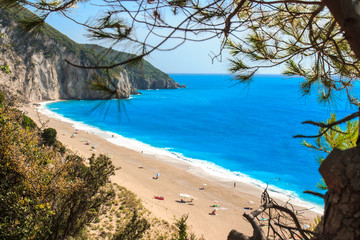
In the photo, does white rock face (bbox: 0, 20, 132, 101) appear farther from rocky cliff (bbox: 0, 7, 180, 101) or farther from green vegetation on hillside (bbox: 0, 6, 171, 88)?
green vegetation on hillside (bbox: 0, 6, 171, 88)

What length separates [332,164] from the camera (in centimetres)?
128

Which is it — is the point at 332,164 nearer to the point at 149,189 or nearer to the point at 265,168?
the point at 149,189

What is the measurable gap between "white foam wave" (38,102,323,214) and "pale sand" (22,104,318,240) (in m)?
0.97

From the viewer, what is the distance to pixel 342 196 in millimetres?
1225

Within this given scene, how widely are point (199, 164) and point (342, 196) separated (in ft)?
81.9

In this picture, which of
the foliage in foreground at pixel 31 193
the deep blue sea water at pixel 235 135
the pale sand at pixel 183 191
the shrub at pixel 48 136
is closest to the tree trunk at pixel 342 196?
the foliage in foreground at pixel 31 193

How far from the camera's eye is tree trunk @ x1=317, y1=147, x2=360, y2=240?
3.87 feet

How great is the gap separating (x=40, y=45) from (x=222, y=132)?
3963cm

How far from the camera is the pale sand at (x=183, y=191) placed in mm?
14008

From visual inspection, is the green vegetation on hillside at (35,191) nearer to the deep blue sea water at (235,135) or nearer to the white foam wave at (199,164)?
the deep blue sea water at (235,135)

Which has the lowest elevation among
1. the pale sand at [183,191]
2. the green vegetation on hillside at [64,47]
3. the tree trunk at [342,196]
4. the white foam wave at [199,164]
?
the pale sand at [183,191]

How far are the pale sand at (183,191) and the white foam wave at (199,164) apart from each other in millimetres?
972

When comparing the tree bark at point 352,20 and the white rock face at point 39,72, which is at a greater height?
the white rock face at point 39,72

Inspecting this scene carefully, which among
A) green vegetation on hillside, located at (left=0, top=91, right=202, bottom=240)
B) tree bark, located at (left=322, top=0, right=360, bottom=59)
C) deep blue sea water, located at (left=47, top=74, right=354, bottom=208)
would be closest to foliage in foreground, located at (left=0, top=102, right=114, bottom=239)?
green vegetation on hillside, located at (left=0, top=91, right=202, bottom=240)
